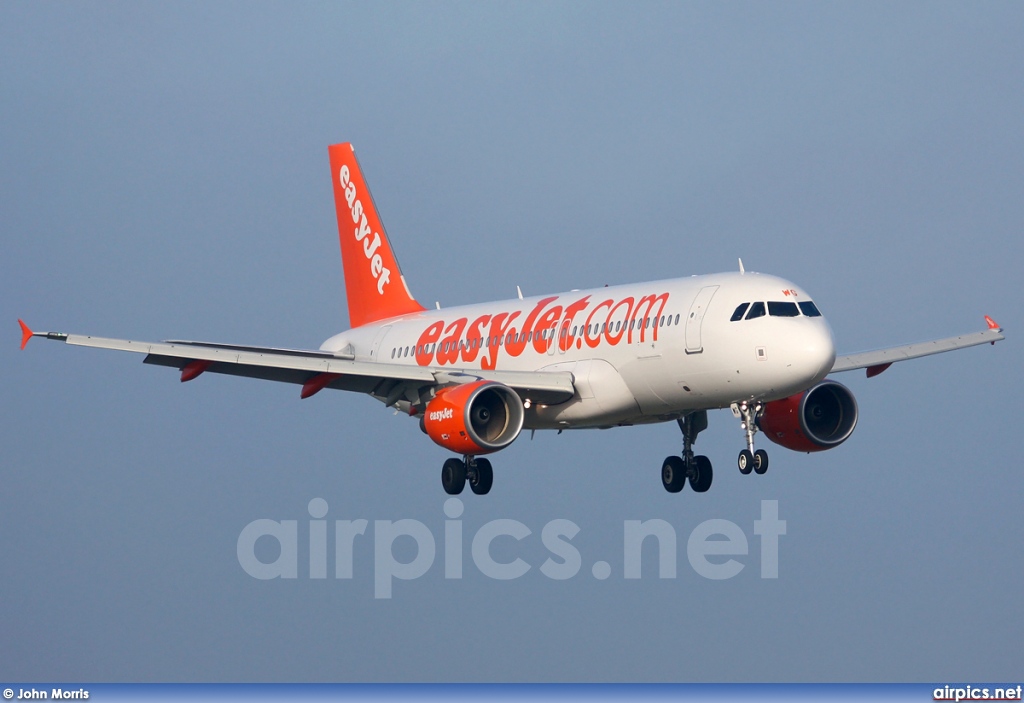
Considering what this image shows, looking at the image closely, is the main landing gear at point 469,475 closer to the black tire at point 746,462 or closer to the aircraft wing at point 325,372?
the aircraft wing at point 325,372

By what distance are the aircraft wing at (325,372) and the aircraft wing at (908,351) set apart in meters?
8.27

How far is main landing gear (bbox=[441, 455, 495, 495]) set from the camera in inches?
1949

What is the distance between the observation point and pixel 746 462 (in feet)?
145

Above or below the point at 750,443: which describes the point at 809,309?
above

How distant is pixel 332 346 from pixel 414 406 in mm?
8416

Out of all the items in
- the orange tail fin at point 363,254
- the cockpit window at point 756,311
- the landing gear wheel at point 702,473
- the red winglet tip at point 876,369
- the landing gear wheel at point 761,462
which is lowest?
the landing gear wheel at point 761,462

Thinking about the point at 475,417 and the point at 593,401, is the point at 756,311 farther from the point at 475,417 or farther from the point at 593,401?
the point at 475,417

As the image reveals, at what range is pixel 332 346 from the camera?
58844 mm

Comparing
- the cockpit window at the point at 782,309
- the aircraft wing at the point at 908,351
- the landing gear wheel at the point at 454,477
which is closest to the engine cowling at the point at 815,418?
the aircraft wing at the point at 908,351

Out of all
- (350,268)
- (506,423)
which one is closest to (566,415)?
(506,423)

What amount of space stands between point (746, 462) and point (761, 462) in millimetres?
393

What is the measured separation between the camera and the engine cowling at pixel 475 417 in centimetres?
4594

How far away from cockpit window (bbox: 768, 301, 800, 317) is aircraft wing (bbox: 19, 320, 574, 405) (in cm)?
623

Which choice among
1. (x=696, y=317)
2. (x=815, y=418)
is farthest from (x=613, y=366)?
(x=815, y=418)
